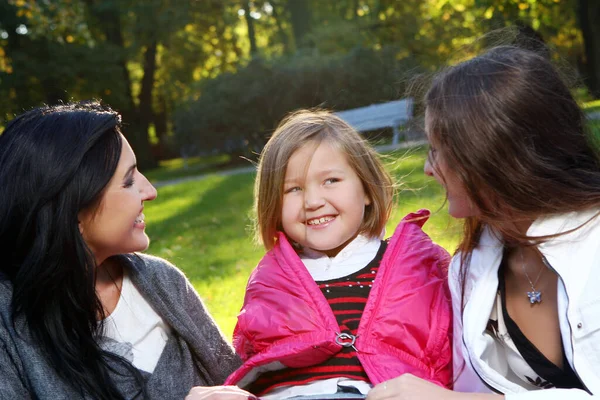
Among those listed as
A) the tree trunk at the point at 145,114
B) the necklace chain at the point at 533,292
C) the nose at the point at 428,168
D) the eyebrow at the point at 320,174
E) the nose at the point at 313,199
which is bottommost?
the tree trunk at the point at 145,114

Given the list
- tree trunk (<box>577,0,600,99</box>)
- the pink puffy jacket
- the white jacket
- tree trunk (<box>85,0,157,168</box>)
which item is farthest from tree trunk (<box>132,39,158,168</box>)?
the white jacket

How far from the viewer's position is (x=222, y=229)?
315 inches

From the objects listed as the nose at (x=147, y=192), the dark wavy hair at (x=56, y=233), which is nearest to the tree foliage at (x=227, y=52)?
the nose at (x=147, y=192)

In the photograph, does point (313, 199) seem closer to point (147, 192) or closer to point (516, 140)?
point (147, 192)

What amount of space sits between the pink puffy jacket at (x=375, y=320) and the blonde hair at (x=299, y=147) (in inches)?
6.2

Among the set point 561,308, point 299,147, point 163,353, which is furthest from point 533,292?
point 163,353

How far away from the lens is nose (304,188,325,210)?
2627 millimetres

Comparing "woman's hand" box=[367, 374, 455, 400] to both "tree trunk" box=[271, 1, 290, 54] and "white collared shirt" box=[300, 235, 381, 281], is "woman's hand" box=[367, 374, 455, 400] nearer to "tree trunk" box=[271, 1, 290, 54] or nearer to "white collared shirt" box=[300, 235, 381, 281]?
"white collared shirt" box=[300, 235, 381, 281]

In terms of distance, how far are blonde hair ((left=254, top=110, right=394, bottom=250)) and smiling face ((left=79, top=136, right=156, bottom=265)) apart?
480mm

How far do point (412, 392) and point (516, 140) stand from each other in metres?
0.80

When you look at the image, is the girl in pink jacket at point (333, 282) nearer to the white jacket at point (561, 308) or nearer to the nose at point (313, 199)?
the nose at point (313, 199)

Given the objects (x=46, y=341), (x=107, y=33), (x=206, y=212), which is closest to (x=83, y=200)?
(x=46, y=341)

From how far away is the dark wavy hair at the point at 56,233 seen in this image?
2.27 meters

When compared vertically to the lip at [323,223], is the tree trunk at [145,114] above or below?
below
